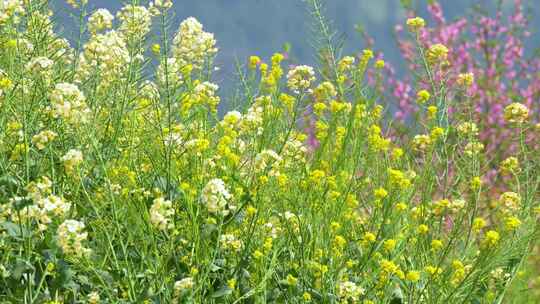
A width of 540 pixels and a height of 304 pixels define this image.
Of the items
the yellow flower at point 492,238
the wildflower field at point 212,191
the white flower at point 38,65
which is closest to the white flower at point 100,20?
the wildflower field at point 212,191

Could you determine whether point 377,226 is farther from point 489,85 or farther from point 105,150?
point 489,85

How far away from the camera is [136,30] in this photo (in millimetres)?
4062

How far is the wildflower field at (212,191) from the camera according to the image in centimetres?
331

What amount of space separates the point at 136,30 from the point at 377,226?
56.5 inches

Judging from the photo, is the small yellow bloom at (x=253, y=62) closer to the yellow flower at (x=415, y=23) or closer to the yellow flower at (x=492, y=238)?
the yellow flower at (x=415, y=23)

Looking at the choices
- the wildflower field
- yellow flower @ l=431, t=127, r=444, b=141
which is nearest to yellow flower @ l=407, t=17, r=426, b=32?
the wildflower field

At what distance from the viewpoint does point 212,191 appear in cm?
311

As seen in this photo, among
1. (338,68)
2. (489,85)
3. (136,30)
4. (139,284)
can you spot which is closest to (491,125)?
(489,85)

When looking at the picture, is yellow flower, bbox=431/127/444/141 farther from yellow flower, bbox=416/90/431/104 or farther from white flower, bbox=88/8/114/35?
white flower, bbox=88/8/114/35

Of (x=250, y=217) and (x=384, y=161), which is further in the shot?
(x=384, y=161)

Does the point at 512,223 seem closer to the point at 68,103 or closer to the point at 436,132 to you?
the point at 436,132

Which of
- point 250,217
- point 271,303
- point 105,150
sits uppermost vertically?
point 105,150

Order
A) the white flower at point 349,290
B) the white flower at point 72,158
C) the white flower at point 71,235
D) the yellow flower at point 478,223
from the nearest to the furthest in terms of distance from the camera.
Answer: the white flower at point 71,235, the white flower at point 72,158, the white flower at point 349,290, the yellow flower at point 478,223

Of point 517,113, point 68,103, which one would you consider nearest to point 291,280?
point 68,103
